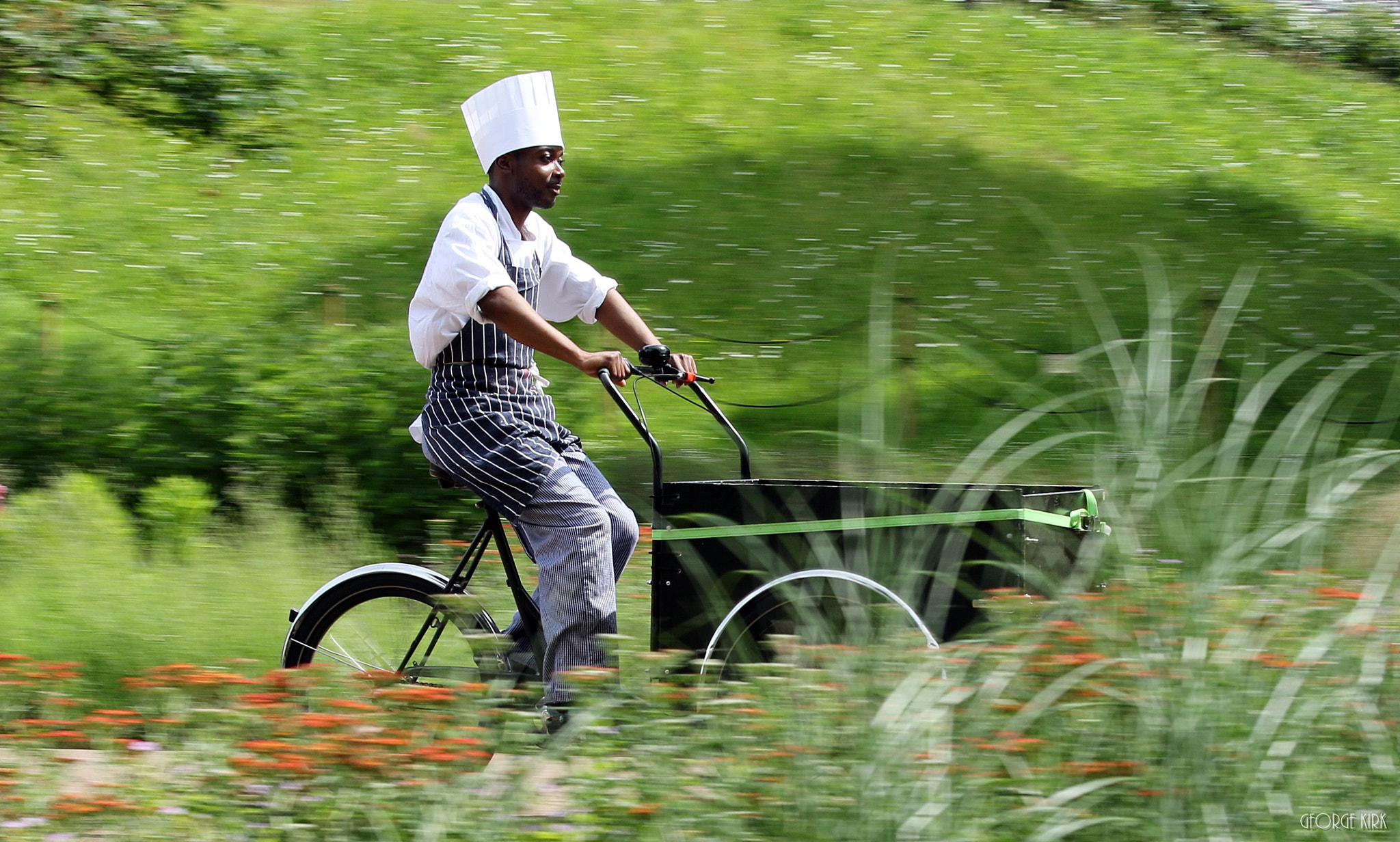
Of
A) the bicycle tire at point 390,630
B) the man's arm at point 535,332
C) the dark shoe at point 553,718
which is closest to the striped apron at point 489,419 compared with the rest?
the man's arm at point 535,332

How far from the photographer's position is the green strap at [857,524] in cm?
350

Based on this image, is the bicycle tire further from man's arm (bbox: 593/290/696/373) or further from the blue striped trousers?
man's arm (bbox: 593/290/696/373)

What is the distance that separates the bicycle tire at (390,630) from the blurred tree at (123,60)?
274 inches

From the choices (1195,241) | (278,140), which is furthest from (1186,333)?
(278,140)

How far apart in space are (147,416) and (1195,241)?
312 inches

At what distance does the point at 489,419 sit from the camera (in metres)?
3.73

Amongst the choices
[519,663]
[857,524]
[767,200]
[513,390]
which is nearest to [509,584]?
[519,663]

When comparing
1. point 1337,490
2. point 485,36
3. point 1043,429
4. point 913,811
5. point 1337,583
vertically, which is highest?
point 485,36

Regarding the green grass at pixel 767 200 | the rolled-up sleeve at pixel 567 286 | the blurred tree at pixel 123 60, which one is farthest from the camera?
the blurred tree at pixel 123 60

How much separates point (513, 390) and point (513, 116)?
2.57 feet

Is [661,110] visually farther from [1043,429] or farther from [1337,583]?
[1337,583]

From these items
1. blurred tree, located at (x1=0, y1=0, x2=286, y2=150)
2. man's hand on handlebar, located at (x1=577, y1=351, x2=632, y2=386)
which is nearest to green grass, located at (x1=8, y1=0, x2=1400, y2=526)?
blurred tree, located at (x1=0, y1=0, x2=286, y2=150)

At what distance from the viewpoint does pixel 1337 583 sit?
136 inches

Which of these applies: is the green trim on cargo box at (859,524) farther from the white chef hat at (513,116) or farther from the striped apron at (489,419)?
the white chef hat at (513,116)
